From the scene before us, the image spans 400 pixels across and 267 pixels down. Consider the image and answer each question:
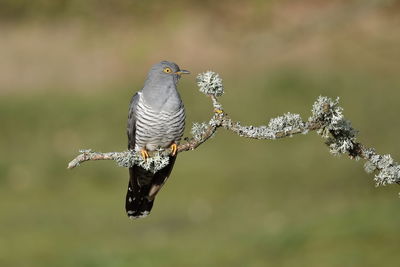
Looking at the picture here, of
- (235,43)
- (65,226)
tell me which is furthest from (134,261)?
(235,43)

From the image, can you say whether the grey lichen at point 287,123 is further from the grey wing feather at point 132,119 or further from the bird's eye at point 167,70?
the grey wing feather at point 132,119

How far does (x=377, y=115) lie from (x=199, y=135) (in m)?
10.4

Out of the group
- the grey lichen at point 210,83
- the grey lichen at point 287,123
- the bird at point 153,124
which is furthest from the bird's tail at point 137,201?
the grey lichen at point 287,123

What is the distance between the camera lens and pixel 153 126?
188 inches

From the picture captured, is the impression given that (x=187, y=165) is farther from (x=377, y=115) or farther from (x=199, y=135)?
(x=199, y=135)

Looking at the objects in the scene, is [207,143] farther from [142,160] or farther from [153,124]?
[142,160]

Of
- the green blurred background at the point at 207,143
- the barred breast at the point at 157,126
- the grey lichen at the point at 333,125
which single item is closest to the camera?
the grey lichen at the point at 333,125

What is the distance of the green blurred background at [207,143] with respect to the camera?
239 inches

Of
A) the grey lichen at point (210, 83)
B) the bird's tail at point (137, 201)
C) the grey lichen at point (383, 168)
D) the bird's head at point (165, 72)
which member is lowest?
the grey lichen at point (383, 168)

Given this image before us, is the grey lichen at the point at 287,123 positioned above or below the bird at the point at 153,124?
below

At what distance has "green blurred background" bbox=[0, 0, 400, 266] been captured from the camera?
6070mm

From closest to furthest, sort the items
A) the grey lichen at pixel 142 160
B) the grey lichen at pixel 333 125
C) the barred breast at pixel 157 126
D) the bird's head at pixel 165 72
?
the grey lichen at pixel 333 125 < the grey lichen at pixel 142 160 < the bird's head at pixel 165 72 < the barred breast at pixel 157 126

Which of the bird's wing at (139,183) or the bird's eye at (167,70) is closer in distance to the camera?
the bird's eye at (167,70)

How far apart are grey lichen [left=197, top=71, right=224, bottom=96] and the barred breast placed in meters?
1.13
